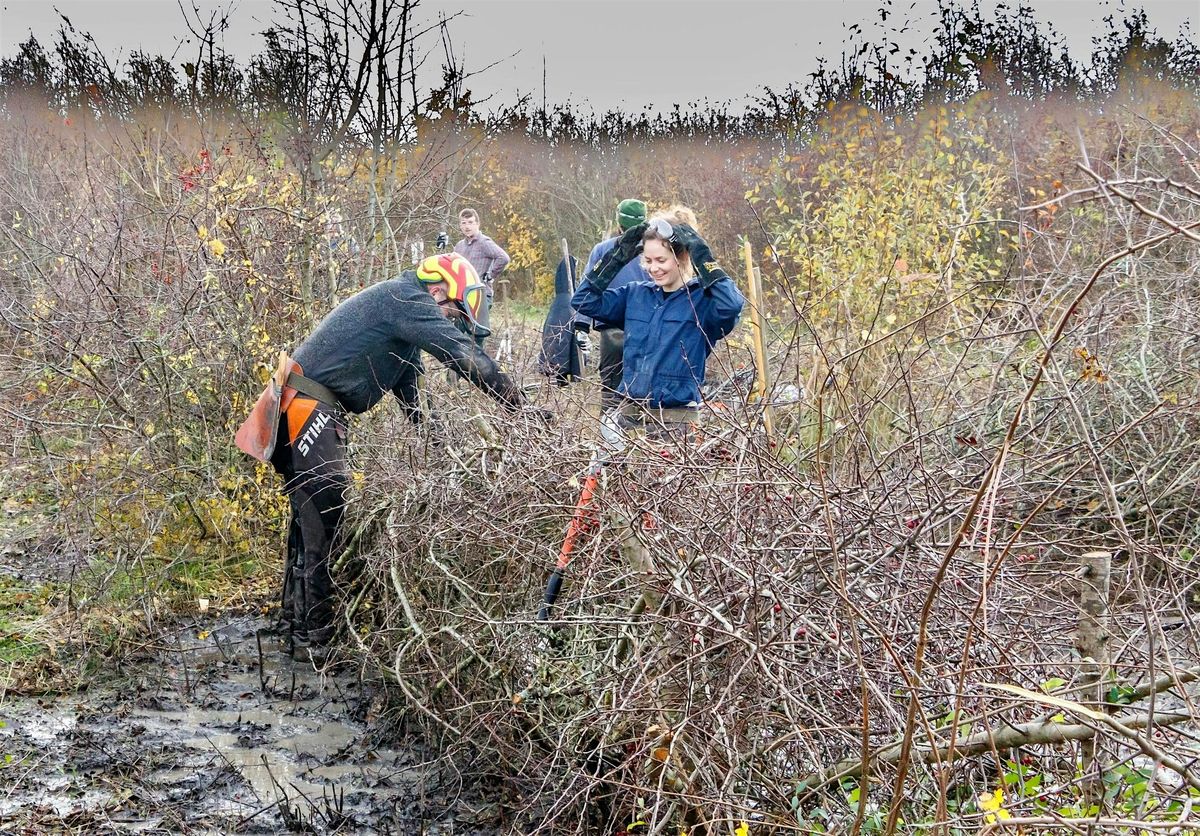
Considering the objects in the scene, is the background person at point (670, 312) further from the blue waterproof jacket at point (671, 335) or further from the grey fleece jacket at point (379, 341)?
the grey fleece jacket at point (379, 341)

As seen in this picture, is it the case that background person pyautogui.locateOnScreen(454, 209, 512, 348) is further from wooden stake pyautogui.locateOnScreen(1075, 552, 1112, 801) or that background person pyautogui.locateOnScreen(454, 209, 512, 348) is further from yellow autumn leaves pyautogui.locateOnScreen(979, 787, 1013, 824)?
yellow autumn leaves pyautogui.locateOnScreen(979, 787, 1013, 824)

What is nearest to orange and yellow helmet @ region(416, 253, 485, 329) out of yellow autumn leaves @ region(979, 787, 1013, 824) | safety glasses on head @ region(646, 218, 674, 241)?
safety glasses on head @ region(646, 218, 674, 241)

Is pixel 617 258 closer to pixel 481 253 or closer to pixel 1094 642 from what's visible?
pixel 1094 642

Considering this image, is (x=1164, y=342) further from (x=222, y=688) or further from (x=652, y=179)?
(x=652, y=179)

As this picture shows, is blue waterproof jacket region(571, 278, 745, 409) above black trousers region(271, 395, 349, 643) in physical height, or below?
above

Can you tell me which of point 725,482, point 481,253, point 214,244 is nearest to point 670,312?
point 725,482

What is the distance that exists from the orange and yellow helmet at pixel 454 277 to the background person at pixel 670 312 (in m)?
0.71

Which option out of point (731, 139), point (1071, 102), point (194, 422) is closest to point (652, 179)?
point (731, 139)

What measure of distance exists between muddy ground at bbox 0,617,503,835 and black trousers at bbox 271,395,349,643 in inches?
11.2

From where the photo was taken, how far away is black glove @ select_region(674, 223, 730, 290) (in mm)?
5742

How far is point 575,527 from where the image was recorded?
4.02 metres

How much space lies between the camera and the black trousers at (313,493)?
6023 millimetres

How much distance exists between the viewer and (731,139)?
22.8m

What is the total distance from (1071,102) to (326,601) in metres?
13.3
